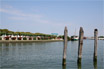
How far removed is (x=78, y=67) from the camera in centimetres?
1958

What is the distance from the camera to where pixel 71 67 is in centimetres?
1950

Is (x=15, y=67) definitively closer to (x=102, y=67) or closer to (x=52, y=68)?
(x=52, y=68)

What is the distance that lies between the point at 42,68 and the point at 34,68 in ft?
2.91

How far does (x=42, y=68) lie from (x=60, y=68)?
6.56ft

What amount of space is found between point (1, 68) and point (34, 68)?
11.5 ft

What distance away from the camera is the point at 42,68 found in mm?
18547

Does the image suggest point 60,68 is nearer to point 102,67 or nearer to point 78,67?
point 78,67

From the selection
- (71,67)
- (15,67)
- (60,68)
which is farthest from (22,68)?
(71,67)

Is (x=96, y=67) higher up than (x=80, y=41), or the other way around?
(x=80, y=41)

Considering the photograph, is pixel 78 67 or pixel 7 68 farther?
pixel 78 67

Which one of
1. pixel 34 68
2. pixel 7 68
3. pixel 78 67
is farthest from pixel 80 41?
pixel 7 68

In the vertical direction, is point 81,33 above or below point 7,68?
above

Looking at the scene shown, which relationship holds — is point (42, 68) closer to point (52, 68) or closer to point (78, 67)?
point (52, 68)

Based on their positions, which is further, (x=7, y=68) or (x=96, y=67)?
(x=96, y=67)
